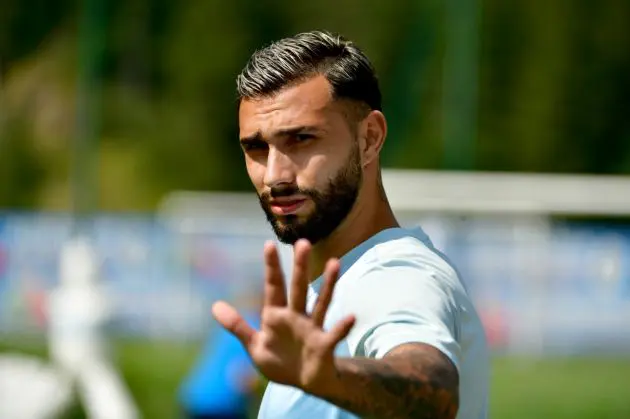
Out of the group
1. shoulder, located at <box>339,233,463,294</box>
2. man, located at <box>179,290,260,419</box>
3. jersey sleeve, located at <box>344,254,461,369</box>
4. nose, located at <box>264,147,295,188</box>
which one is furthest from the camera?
man, located at <box>179,290,260,419</box>

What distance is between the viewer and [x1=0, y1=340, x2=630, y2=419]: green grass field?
13.5 m

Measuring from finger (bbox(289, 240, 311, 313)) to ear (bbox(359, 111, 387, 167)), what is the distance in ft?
2.15

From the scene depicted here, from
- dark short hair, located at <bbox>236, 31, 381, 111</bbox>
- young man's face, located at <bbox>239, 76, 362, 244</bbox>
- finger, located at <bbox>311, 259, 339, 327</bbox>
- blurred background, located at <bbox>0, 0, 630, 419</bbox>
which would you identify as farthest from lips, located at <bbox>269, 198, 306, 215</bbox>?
blurred background, located at <bbox>0, 0, 630, 419</bbox>

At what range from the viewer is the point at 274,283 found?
8.05 feet

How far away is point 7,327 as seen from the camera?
21016mm

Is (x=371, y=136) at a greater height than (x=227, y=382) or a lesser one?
greater

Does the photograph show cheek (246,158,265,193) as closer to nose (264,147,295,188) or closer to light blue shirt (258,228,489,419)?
nose (264,147,295,188)

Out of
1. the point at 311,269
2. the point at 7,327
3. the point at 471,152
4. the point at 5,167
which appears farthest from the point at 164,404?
the point at 5,167

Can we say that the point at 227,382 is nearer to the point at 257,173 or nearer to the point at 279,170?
the point at 257,173

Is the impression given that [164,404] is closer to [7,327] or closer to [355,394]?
[7,327]

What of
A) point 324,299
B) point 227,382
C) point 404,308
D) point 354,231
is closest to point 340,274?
point 354,231

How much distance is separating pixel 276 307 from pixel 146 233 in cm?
2013

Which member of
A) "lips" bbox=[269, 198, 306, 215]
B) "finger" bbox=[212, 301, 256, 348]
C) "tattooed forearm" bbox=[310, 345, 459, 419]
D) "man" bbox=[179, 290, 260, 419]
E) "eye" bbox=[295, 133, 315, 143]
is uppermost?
"eye" bbox=[295, 133, 315, 143]

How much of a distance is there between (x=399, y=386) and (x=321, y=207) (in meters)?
0.57
